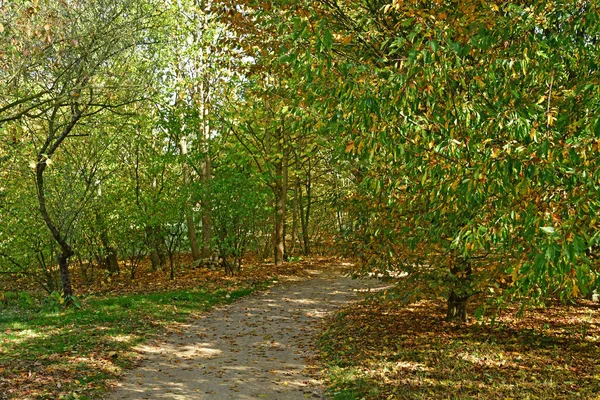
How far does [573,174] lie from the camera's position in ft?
12.4

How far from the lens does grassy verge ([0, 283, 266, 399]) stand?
7.14m

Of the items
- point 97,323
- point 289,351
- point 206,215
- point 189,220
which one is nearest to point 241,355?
point 289,351

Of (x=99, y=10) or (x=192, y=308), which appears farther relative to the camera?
(x=192, y=308)

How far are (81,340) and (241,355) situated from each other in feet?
10.1

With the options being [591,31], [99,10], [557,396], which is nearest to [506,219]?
[591,31]

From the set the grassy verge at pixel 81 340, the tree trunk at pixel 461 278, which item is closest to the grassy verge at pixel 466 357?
the tree trunk at pixel 461 278

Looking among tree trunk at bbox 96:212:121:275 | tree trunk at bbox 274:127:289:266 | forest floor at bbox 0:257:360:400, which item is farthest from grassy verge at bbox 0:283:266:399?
tree trunk at bbox 274:127:289:266

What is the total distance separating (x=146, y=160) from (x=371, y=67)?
47.5ft

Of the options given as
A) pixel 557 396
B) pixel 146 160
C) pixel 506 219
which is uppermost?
pixel 146 160

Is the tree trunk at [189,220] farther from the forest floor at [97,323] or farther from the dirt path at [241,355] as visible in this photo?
the dirt path at [241,355]

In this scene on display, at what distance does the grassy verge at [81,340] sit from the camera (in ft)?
23.4

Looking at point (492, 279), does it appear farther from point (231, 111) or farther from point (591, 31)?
point (231, 111)

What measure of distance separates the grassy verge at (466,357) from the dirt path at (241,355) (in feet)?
2.31

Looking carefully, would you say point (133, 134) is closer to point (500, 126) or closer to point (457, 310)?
point (457, 310)
